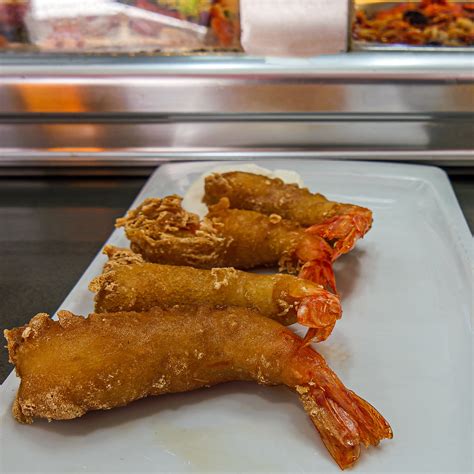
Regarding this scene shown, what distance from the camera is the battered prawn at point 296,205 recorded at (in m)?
1.96

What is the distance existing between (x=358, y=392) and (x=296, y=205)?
848 mm

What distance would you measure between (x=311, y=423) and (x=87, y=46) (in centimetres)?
212

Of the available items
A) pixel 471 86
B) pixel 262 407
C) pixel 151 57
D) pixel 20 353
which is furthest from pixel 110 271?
pixel 471 86

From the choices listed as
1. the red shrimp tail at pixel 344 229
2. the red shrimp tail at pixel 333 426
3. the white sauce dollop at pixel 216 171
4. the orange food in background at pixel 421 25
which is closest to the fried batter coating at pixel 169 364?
the red shrimp tail at pixel 333 426

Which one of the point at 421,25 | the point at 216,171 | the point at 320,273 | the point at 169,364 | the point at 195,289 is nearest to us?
the point at 169,364

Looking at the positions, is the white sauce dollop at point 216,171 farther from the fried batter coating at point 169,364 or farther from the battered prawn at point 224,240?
the fried batter coating at point 169,364

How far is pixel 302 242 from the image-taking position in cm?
191

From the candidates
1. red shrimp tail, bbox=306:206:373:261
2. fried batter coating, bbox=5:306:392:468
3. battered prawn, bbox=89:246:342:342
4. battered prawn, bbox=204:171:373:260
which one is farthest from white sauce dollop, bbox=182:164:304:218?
fried batter coating, bbox=5:306:392:468

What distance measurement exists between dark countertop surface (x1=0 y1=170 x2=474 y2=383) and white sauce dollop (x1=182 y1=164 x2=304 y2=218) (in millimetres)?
385

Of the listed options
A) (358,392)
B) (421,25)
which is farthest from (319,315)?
(421,25)

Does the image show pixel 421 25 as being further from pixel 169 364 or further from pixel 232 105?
pixel 169 364

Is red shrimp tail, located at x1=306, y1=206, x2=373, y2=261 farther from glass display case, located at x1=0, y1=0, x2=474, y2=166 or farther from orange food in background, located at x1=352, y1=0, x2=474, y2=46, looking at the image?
orange food in background, located at x1=352, y1=0, x2=474, y2=46

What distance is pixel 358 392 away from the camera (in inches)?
58.0

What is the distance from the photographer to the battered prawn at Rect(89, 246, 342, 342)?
5.33 feet
